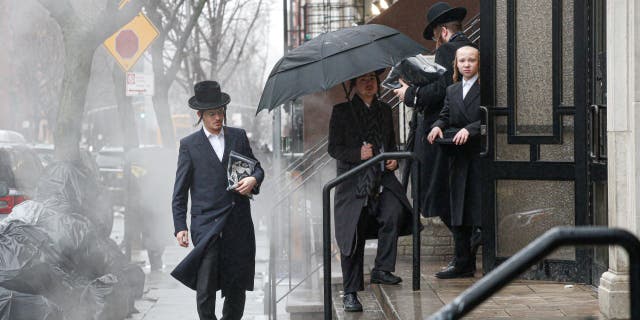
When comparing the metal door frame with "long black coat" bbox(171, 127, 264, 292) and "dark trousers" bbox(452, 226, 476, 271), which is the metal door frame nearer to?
"dark trousers" bbox(452, 226, 476, 271)

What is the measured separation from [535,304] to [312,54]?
2.29 m

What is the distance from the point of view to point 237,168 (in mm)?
7457

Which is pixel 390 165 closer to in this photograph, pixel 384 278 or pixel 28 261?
pixel 384 278

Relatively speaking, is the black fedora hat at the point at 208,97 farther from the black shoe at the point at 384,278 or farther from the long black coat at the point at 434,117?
the black shoe at the point at 384,278

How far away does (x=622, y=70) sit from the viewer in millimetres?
6125

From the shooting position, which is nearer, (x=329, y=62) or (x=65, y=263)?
(x=329, y=62)

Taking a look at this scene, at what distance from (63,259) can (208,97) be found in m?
2.58

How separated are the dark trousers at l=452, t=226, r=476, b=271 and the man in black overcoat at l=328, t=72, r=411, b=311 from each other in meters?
0.60

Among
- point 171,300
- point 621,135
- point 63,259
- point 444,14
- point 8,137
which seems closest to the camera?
point 621,135

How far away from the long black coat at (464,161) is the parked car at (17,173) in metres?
5.65

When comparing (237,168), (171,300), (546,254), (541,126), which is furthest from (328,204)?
(171,300)

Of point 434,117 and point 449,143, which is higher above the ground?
point 434,117

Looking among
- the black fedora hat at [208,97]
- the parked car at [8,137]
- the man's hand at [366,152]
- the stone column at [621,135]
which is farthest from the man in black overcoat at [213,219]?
the parked car at [8,137]

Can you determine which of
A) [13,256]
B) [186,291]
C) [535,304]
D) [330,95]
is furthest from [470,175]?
[330,95]
